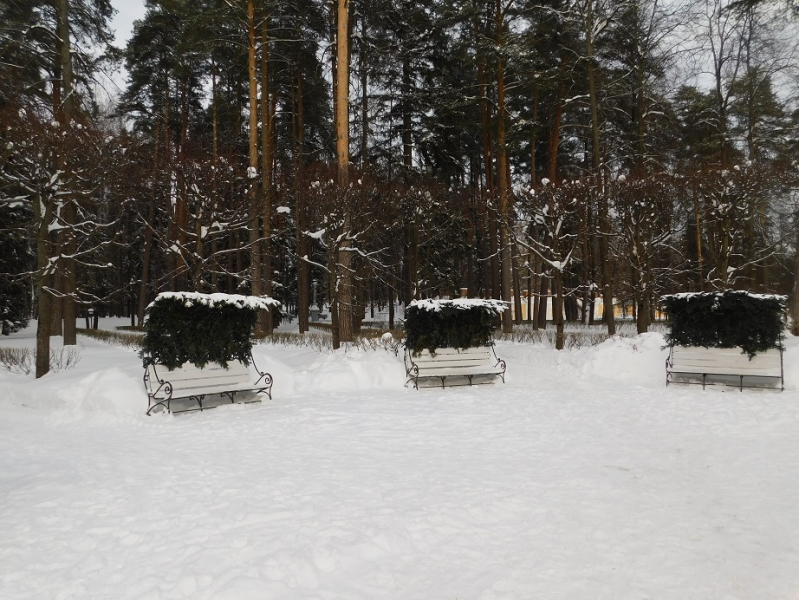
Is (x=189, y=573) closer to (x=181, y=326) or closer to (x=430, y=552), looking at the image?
(x=430, y=552)

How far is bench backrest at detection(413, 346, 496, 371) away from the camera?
10156 millimetres

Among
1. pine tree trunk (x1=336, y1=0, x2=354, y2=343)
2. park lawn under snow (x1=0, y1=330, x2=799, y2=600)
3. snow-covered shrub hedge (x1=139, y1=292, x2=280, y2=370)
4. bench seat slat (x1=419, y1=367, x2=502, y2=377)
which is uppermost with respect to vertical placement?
pine tree trunk (x1=336, y1=0, x2=354, y2=343)

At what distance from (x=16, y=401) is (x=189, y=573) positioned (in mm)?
7095

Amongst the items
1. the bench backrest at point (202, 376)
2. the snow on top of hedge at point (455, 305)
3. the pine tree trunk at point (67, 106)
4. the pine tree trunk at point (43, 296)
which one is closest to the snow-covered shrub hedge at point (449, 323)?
the snow on top of hedge at point (455, 305)

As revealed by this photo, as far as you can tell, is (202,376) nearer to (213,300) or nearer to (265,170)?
(213,300)

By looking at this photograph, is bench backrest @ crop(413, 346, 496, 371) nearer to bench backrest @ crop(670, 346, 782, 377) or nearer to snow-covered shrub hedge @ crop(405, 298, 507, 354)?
snow-covered shrub hedge @ crop(405, 298, 507, 354)

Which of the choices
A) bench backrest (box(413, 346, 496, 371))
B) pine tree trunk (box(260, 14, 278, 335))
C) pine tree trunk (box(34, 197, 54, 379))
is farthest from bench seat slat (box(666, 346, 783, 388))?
pine tree trunk (box(34, 197, 54, 379))

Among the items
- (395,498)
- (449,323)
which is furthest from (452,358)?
(395,498)

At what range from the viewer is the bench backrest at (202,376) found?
26.1ft

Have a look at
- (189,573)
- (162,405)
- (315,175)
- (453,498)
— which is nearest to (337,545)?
(189,573)

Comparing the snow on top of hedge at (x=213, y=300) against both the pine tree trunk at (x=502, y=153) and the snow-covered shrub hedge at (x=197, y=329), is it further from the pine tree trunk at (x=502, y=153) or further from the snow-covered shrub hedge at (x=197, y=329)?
the pine tree trunk at (x=502, y=153)

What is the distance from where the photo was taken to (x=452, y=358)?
33.6 feet

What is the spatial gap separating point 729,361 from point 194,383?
9.64 metres

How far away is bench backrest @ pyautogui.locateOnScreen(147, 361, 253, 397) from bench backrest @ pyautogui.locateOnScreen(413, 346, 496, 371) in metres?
3.42
